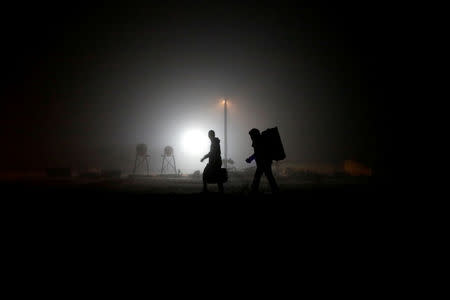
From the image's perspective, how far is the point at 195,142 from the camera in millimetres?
35000

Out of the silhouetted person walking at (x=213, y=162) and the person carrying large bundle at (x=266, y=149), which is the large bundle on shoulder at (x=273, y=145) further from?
the silhouetted person walking at (x=213, y=162)

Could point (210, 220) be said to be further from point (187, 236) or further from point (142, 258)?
point (142, 258)

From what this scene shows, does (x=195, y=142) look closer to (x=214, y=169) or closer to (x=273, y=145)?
(x=214, y=169)

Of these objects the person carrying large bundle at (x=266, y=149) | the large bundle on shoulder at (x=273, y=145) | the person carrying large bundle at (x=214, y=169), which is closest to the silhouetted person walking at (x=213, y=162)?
the person carrying large bundle at (x=214, y=169)

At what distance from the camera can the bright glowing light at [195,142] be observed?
3412 cm

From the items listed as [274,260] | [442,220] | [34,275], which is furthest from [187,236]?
[442,220]

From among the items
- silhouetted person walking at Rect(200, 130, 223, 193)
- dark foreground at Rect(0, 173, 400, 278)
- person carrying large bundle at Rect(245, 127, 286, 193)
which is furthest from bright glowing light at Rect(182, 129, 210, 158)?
dark foreground at Rect(0, 173, 400, 278)

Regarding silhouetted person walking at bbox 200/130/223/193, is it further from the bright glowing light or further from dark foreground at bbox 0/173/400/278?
the bright glowing light

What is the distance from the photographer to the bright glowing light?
1344 inches

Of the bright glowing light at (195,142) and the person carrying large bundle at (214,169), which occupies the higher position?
the bright glowing light at (195,142)

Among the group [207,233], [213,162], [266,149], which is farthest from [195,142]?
[207,233]

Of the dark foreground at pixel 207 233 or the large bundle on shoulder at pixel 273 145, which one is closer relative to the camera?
the dark foreground at pixel 207 233

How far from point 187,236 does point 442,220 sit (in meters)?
4.89

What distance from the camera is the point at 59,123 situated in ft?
109
